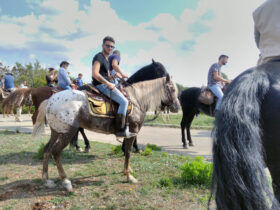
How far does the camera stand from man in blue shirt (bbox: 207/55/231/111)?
6.32m

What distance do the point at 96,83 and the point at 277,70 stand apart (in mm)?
3296

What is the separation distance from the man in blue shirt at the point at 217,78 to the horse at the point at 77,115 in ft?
8.80

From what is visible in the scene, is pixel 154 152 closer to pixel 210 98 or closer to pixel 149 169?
pixel 149 169

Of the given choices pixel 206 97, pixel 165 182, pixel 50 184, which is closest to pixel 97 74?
pixel 50 184

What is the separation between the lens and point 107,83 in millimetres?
3697

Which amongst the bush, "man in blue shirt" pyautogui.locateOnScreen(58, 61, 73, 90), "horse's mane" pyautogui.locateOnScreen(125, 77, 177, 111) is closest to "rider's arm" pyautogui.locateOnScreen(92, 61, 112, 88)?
"horse's mane" pyautogui.locateOnScreen(125, 77, 177, 111)

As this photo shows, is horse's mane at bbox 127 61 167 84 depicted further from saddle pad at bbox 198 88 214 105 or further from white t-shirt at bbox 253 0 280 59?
white t-shirt at bbox 253 0 280 59

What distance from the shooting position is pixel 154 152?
18.8ft

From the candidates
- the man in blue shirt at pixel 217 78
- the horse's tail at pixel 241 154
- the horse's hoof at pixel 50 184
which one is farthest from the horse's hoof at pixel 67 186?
the man in blue shirt at pixel 217 78

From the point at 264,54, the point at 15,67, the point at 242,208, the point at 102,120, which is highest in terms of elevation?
the point at 15,67

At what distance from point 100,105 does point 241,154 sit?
2999 millimetres

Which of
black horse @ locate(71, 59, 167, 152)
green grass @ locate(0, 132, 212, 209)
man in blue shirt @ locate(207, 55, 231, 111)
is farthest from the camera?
man in blue shirt @ locate(207, 55, 231, 111)

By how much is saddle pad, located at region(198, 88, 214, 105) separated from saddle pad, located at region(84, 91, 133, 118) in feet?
12.3

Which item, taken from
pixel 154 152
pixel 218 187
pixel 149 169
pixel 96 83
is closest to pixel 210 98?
pixel 154 152
